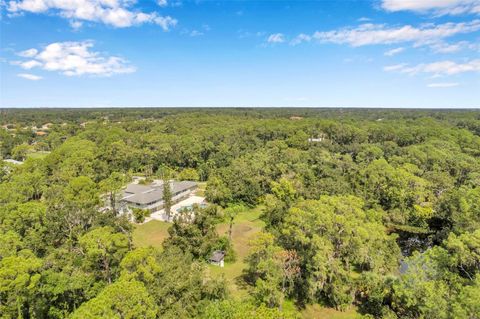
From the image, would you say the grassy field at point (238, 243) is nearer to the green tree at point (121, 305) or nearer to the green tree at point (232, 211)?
the green tree at point (232, 211)

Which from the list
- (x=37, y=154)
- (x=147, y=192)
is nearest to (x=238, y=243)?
(x=147, y=192)

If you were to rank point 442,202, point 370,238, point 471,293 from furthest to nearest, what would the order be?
point 442,202 → point 370,238 → point 471,293

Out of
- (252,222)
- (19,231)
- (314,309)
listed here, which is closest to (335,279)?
(314,309)

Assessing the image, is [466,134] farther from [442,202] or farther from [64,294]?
[64,294]

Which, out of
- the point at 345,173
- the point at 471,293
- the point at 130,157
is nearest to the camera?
the point at 471,293

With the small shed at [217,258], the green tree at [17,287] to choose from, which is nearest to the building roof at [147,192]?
the small shed at [217,258]

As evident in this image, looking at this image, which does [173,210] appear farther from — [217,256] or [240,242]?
[217,256]

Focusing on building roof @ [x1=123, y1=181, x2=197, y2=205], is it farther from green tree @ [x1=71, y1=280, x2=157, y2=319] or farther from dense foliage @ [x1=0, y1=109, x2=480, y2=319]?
green tree @ [x1=71, y1=280, x2=157, y2=319]
